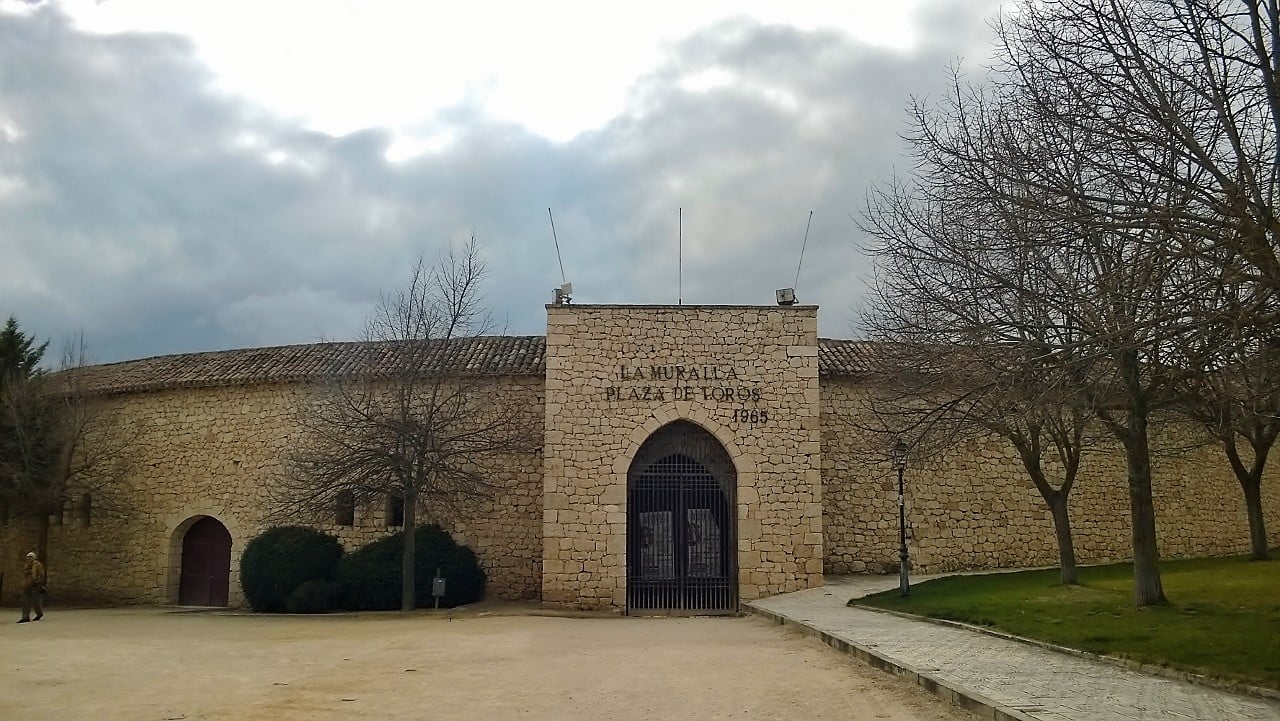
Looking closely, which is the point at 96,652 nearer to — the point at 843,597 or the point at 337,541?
the point at 337,541

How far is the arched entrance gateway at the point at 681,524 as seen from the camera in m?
19.4

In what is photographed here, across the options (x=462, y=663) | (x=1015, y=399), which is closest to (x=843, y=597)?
(x=1015, y=399)

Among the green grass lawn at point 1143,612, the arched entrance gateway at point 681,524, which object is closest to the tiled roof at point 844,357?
the arched entrance gateway at point 681,524

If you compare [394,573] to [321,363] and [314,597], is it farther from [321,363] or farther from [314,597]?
[321,363]

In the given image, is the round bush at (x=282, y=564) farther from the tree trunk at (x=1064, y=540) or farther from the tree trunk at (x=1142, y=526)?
the tree trunk at (x=1142, y=526)

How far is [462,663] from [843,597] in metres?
8.87

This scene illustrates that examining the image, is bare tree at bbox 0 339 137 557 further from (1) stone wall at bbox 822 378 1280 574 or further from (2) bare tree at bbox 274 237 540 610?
(1) stone wall at bbox 822 378 1280 574

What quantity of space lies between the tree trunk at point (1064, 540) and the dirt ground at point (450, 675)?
16.8 feet

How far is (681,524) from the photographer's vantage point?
19594mm

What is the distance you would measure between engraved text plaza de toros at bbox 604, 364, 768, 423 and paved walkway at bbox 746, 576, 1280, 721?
22.3 ft

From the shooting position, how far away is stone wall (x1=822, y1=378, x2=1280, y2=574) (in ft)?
69.6

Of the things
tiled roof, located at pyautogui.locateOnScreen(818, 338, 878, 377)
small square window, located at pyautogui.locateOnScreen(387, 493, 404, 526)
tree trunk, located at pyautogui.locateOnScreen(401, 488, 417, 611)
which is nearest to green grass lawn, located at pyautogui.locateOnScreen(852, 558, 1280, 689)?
tiled roof, located at pyautogui.locateOnScreen(818, 338, 878, 377)

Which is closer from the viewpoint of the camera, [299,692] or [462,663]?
[299,692]

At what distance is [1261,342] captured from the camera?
8023mm
